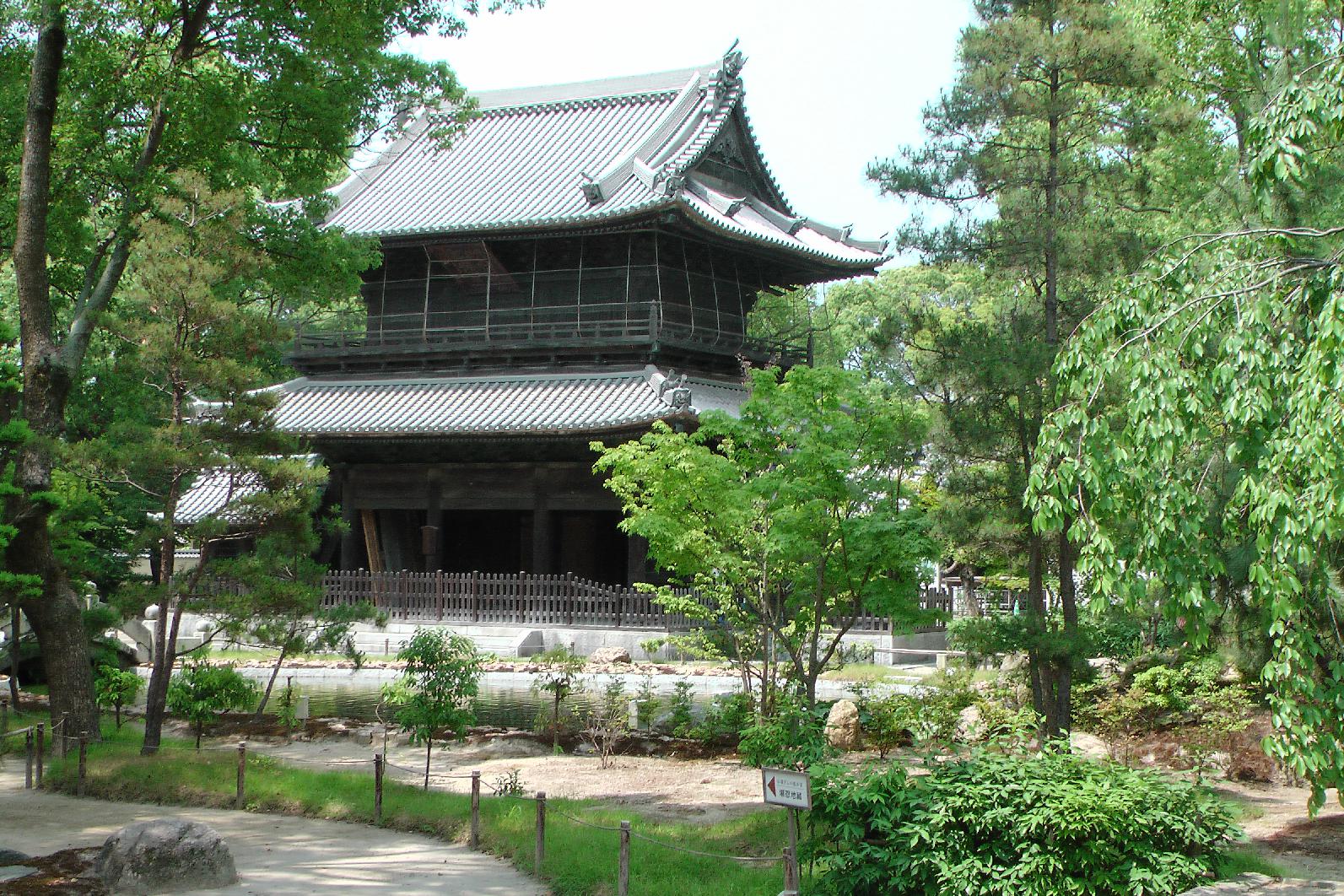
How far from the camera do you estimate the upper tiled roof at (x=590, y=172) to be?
26859 millimetres

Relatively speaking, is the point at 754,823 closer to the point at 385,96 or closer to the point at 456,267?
the point at 385,96

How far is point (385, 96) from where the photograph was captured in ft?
55.8

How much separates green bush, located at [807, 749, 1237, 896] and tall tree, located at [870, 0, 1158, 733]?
13.7 ft

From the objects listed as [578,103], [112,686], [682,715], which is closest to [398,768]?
[682,715]

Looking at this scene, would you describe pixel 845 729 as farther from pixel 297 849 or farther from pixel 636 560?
pixel 636 560

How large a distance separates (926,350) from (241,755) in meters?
8.07

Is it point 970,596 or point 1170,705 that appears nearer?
point 1170,705

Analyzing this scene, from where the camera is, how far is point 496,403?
27141 mm

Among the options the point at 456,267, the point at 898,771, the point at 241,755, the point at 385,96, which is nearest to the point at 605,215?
the point at 456,267

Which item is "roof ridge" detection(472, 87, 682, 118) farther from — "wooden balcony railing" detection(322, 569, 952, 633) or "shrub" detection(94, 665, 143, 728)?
"shrub" detection(94, 665, 143, 728)

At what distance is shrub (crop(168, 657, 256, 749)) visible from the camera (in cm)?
1627

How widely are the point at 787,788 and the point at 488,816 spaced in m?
4.35

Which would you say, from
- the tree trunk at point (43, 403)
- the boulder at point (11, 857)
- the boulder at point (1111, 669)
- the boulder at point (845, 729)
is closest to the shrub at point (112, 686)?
the tree trunk at point (43, 403)

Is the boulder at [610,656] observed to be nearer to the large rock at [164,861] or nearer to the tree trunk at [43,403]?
the tree trunk at [43,403]
